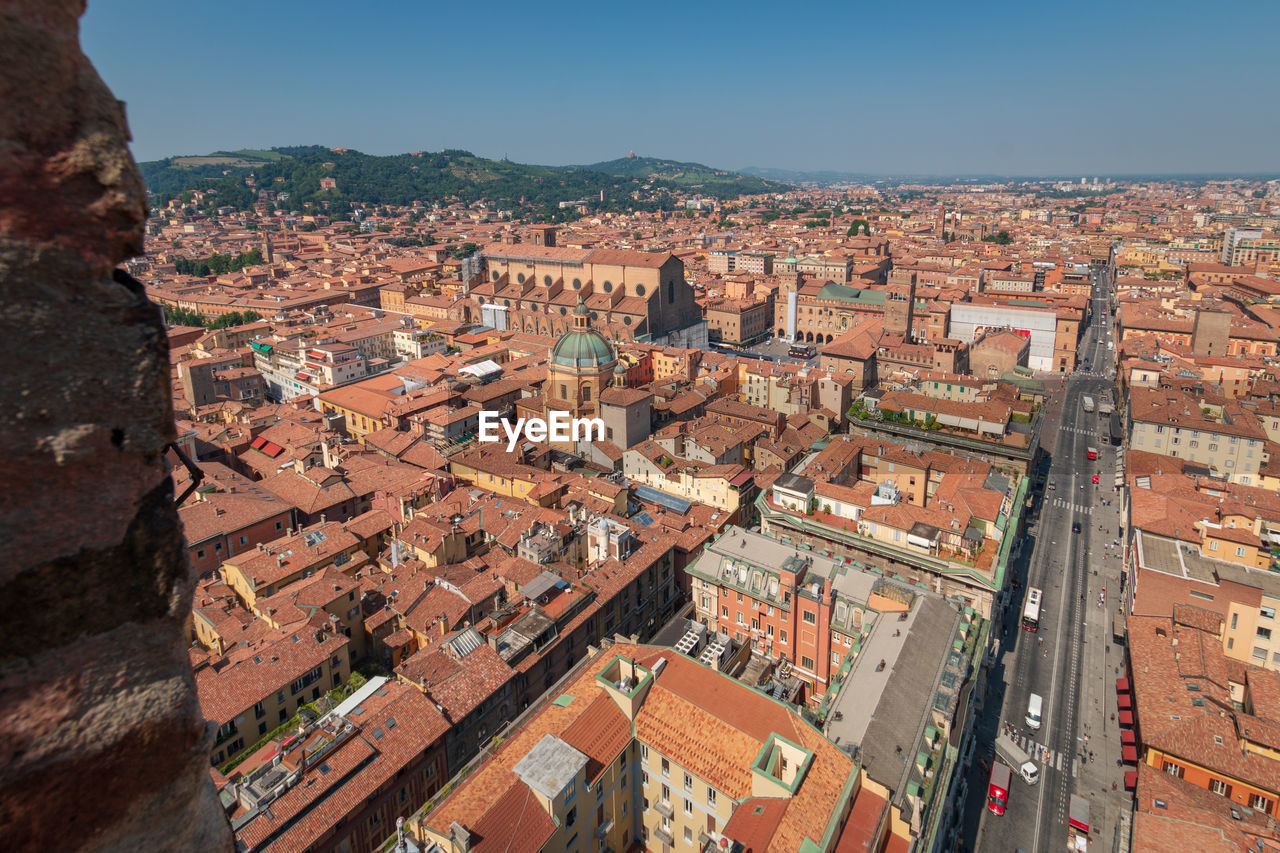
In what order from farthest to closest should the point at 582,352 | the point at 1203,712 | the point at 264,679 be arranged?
1. the point at 582,352
2. the point at 1203,712
3. the point at 264,679

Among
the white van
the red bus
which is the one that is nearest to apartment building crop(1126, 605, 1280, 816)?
the white van

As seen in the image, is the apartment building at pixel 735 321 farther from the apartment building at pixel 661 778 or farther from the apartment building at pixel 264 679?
the apartment building at pixel 661 778

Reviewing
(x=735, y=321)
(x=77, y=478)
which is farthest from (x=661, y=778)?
(x=735, y=321)

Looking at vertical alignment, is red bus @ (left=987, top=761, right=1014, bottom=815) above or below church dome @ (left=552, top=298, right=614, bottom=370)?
below

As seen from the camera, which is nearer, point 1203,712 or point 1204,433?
point 1203,712

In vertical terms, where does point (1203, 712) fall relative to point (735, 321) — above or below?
below

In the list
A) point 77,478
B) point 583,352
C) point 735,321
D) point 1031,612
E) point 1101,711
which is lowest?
point 1101,711

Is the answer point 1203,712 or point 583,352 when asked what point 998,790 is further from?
point 583,352

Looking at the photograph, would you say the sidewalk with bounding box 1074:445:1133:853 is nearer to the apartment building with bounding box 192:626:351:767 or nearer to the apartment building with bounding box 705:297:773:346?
the apartment building with bounding box 192:626:351:767
